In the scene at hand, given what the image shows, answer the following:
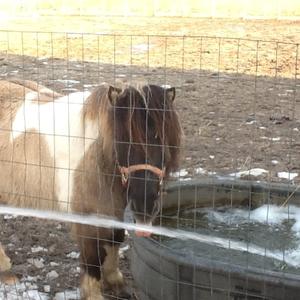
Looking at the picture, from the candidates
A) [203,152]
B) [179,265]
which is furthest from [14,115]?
[203,152]

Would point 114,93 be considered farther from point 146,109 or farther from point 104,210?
point 104,210

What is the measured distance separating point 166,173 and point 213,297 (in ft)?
1.92

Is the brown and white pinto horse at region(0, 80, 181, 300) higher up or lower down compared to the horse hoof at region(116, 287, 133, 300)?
higher up

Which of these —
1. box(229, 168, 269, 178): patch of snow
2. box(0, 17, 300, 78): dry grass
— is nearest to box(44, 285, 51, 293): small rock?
box(229, 168, 269, 178): patch of snow

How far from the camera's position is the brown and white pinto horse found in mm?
2576

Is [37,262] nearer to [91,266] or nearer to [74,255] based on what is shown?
[74,255]

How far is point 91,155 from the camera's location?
9.46ft

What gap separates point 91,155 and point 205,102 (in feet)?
12.3

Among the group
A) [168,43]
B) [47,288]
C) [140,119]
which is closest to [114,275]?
[47,288]

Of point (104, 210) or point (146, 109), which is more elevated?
point (146, 109)

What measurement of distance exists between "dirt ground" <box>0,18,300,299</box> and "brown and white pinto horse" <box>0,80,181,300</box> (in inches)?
10.6

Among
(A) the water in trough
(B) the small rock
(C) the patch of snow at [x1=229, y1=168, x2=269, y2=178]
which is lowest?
(B) the small rock

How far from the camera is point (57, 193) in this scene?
3.08 metres

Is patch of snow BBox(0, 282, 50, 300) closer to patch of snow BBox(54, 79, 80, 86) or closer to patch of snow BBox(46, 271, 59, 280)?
patch of snow BBox(46, 271, 59, 280)
